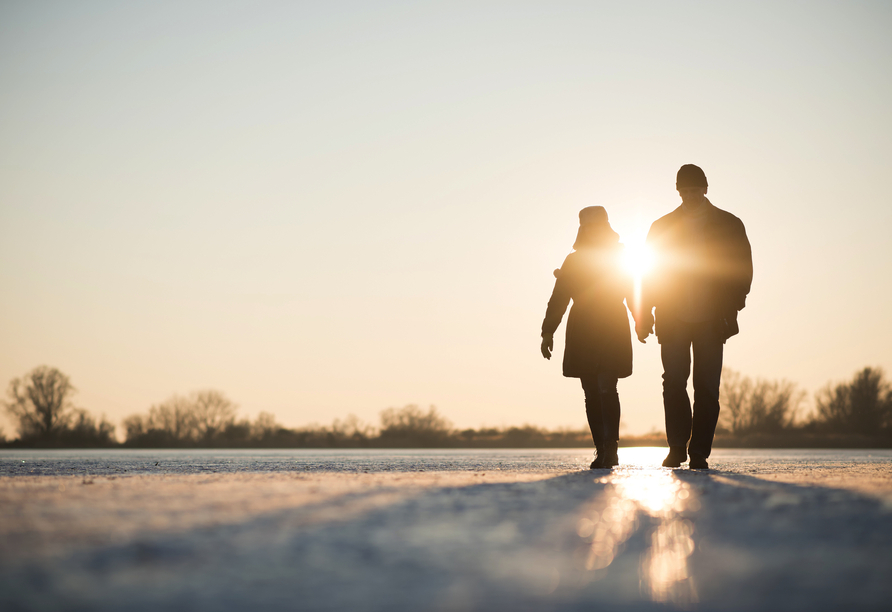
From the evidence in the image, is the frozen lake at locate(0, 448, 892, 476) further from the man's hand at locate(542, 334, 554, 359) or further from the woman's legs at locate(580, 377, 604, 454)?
the man's hand at locate(542, 334, 554, 359)

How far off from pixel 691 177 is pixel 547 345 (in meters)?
1.77

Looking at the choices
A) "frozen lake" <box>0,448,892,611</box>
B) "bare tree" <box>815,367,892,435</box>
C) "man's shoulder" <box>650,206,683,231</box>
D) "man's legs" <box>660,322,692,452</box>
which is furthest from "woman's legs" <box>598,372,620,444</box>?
"bare tree" <box>815,367,892,435</box>

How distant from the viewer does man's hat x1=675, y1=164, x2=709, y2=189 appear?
6.33 metres

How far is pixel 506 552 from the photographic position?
5.60ft

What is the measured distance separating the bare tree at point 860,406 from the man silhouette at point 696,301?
1099 inches

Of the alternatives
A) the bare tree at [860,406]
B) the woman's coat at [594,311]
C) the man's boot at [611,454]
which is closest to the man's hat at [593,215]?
the woman's coat at [594,311]

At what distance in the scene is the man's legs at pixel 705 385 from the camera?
596 cm

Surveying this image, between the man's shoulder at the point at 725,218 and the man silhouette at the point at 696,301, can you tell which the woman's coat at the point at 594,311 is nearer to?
the man silhouette at the point at 696,301

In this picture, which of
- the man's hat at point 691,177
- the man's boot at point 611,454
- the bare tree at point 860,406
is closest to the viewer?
the man's boot at point 611,454

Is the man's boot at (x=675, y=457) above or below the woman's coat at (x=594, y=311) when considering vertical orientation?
below

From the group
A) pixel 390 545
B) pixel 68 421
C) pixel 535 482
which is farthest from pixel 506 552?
pixel 68 421

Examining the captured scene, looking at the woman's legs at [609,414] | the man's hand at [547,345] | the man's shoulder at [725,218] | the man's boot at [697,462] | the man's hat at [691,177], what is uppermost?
the man's hat at [691,177]

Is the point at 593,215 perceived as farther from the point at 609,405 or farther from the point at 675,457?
the point at 675,457

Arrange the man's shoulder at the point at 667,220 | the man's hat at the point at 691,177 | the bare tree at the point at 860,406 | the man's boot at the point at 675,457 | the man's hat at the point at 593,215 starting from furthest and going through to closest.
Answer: the bare tree at the point at 860,406
the man's hat at the point at 593,215
the man's shoulder at the point at 667,220
the man's hat at the point at 691,177
the man's boot at the point at 675,457
